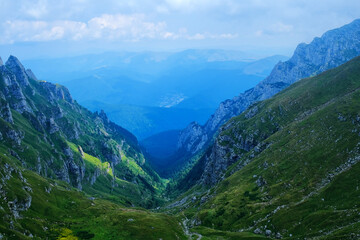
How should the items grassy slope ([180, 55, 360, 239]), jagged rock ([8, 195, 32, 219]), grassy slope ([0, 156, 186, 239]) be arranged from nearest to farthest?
grassy slope ([0, 156, 186, 239]), jagged rock ([8, 195, 32, 219]), grassy slope ([180, 55, 360, 239])

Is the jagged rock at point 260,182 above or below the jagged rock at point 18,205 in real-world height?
below

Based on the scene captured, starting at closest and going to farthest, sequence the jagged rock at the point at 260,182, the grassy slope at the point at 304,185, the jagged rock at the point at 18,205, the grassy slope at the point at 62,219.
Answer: the grassy slope at the point at 62,219, the jagged rock at the point at 18,205, the grassy slope at the point at 304,185, the jagged rock at the point at 260,182

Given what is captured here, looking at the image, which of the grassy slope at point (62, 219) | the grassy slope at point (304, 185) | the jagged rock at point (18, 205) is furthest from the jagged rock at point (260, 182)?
the jagged rock at point (18, 205)

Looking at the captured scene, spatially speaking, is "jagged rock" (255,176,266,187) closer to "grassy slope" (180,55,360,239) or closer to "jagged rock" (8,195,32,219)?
"grassy slope" (180,55,360,239)

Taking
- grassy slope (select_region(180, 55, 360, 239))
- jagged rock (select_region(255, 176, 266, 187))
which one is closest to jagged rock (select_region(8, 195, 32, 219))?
grassy slope (select_region(180, 55, 360, 239))

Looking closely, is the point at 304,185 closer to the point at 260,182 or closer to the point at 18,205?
the point at 260,182

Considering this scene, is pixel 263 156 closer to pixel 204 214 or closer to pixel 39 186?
pixel 204 214

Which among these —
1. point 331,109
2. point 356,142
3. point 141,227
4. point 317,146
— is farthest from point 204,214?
point 331,109

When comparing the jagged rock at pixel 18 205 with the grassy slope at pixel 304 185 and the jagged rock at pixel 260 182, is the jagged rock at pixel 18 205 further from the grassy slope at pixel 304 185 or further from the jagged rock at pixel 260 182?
the jagged rock at pixel 260 182

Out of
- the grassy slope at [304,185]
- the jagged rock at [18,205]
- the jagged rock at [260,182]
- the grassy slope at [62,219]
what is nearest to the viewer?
the grassy slope at [62,219]
